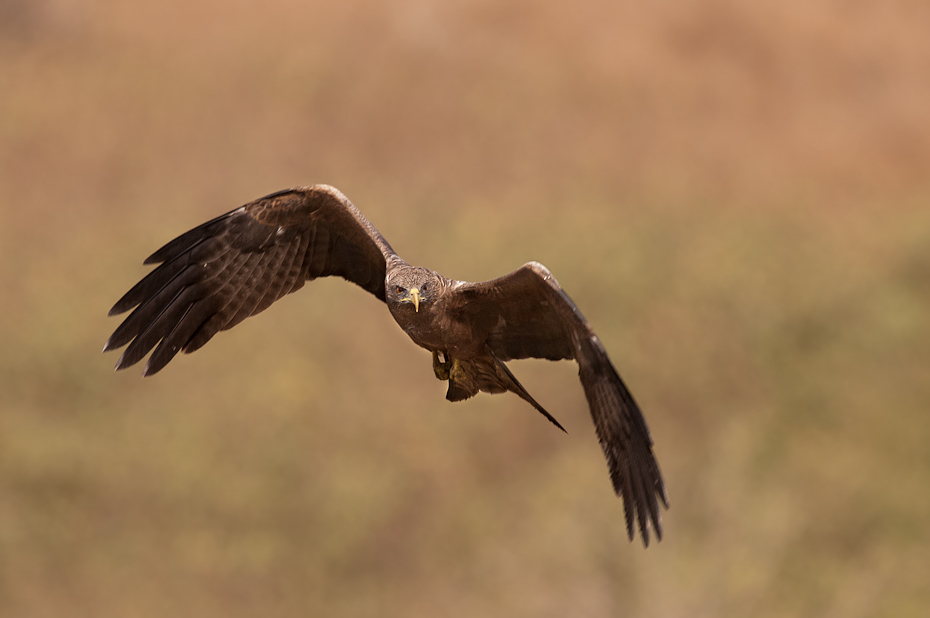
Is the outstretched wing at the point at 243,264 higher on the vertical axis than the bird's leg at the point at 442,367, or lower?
higher

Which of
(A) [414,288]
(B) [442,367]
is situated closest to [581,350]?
(A) [414,288]

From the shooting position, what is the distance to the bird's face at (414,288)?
7320mm

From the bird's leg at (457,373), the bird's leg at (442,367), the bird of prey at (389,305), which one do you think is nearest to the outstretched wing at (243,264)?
the bird of prey at (389,305)

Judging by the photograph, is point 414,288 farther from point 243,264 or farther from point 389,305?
point 243,264

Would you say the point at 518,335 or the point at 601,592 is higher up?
the point at 601,592

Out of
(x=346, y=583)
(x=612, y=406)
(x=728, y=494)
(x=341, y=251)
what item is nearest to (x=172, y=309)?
(x=341, y=251)

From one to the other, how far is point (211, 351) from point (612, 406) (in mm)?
17931

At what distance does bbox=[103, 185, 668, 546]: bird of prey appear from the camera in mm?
7164

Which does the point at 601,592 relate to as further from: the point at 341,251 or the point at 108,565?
the point at 341,251

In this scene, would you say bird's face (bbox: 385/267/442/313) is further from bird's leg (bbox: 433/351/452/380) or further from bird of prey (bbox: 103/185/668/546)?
bird's leg (bbox: 433/351/452/380)

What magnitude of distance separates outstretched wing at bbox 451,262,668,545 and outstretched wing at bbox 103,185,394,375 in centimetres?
104

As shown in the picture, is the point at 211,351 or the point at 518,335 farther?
the point at 211,351

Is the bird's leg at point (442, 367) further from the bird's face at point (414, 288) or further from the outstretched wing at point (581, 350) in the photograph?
the bird's face at point (414, 288)

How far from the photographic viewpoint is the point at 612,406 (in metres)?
7.19
